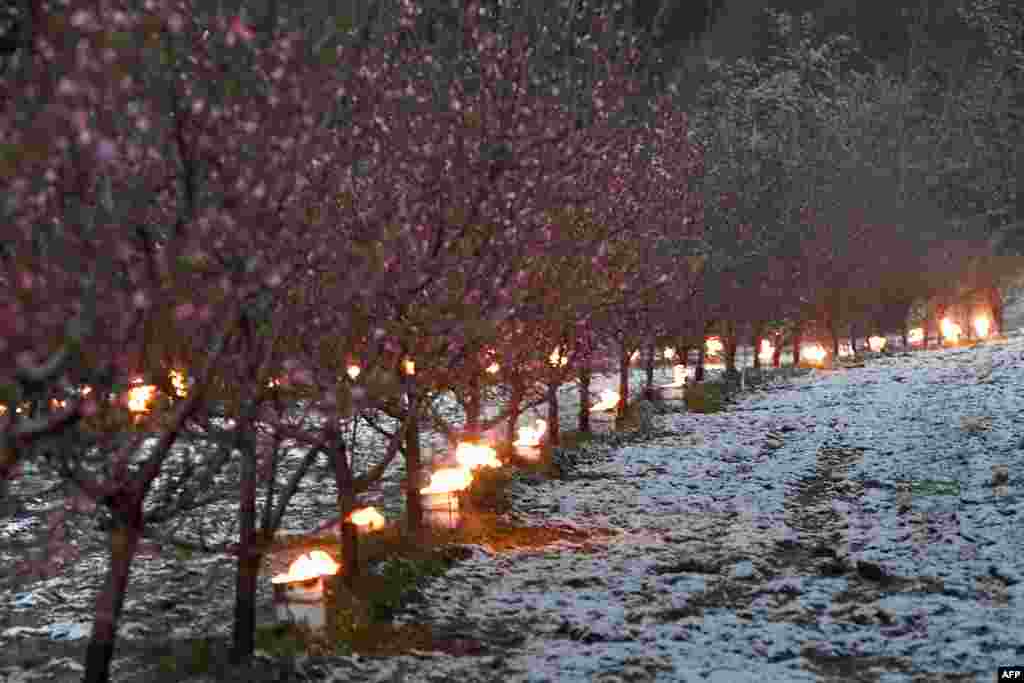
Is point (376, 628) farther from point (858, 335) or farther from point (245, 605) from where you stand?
point (858, 335)

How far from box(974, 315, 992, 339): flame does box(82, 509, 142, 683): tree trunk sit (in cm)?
6418

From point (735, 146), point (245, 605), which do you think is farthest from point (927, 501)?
point (735, 146)

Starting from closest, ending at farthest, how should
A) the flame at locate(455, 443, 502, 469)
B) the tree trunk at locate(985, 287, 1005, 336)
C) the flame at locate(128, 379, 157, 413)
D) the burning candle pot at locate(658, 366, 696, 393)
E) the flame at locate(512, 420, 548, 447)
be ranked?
1. the flame at locate(128, 379, 157, 413)
2. the flame at locate(455, 443, 502, 469)
3. the flame at locate(512, 420, 548, 447)
4. the burning candle pot at locate(658, 366, 696, 393)
5. the tree trunk at locate(985, 287, 1005, 336)

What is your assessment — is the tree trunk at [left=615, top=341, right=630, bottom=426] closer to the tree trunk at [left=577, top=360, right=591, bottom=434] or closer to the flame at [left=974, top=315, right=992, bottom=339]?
the tree trunk at [left=577, top=360, right=591, bottom=434]

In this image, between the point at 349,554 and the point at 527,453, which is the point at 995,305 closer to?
the point at 527,453

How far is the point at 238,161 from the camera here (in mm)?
6586

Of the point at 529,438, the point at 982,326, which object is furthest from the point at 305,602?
the point at 982,326

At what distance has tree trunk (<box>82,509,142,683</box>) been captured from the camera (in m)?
8.22

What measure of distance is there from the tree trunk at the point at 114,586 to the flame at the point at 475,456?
33.6ft

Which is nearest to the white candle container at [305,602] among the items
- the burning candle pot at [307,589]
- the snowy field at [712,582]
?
the burning candle pot at [307,589]

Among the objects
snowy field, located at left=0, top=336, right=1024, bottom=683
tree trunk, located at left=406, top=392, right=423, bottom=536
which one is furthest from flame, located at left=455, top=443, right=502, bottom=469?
tree trunk, located at left=406, top=392, right=423, bottom=536

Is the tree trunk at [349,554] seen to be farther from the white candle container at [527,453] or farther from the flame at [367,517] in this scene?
the white candle container at [527,453]

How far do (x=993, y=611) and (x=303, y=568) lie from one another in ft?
25.8

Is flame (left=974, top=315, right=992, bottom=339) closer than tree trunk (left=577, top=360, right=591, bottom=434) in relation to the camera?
No
